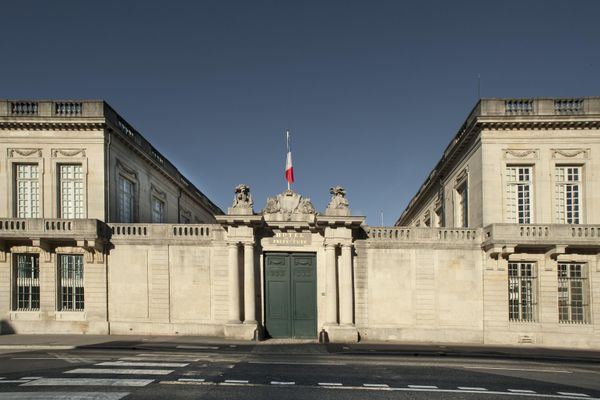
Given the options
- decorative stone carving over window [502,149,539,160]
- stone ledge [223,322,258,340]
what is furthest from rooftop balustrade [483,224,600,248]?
stone ledge [223,322,258,340]

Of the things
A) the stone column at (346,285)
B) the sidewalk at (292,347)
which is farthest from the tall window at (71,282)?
the stone column at (346,285)

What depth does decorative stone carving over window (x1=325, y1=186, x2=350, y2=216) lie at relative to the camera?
19.6 m

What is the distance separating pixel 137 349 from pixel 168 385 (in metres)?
6.48

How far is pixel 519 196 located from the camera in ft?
69.9

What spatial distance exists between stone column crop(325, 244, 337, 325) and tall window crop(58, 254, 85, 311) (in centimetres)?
1106

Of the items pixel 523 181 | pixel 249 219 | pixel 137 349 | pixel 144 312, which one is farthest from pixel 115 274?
pixel 523 181

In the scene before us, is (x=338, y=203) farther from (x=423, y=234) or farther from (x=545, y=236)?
(x=545, y=236)

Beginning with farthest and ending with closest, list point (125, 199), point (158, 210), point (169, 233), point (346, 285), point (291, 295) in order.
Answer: point (158, 210), point (125, 199), point (169, 233), point (291, 295), point (346, 285)

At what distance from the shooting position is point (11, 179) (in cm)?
2125

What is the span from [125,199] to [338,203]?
11957 millimetres

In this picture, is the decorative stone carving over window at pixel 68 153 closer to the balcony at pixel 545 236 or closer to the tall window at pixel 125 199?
the tall window at pixel 125 199

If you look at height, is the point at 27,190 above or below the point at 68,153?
below

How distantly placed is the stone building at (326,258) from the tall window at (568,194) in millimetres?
75

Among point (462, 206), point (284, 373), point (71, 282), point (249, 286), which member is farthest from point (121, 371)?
point (462, 206)
